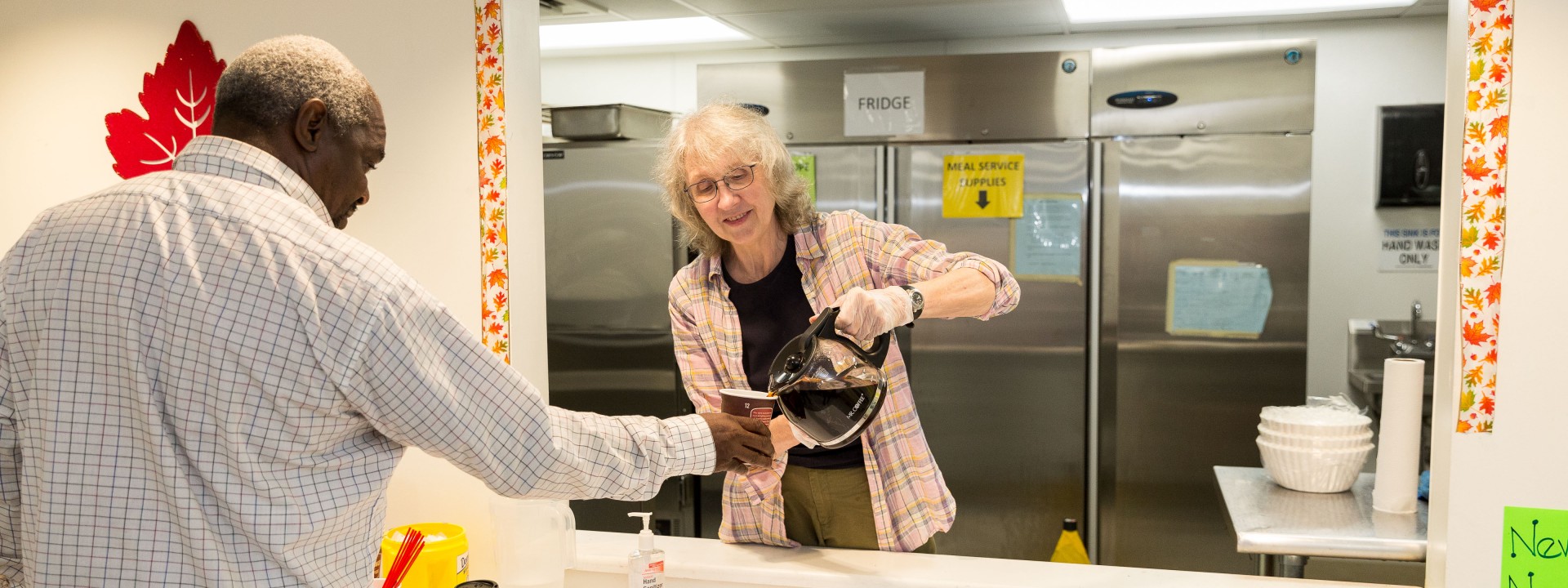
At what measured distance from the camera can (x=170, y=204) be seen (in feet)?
3.68

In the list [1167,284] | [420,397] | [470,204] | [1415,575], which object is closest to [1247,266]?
[1167,284]

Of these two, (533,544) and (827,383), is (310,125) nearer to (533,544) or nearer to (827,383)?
(827,383)

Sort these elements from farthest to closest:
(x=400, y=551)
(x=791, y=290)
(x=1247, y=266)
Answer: (x=1247, y=266), (x=791, y=290), (x=400, y=551)

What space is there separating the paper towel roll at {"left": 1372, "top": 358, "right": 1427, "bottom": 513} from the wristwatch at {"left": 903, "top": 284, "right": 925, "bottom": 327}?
2.85 ft

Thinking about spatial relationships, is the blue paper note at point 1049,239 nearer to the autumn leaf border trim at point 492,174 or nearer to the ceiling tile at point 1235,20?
the ceiling tile at point 1235,20

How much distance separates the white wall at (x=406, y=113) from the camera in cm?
200

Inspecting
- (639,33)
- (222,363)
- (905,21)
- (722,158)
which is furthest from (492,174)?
(639,33)

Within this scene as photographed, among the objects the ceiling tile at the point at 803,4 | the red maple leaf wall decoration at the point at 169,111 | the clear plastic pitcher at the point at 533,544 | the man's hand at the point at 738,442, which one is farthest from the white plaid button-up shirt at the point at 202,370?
the ceiling tile at the point at 803,4

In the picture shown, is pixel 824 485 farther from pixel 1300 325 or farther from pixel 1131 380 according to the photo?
pixel 1300 325

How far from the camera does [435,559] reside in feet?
6.02

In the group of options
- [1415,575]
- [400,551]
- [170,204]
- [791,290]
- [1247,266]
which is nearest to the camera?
[170,204]

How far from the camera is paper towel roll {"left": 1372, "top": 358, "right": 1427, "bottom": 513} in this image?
6.40ft

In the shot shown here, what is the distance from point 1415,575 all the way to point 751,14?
265cm

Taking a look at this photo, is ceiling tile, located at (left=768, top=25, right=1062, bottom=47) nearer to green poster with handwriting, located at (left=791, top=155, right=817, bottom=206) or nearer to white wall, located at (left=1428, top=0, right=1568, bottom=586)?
green poster with handwriting, located at (left=791, top=155, right=817, bottom=206)
